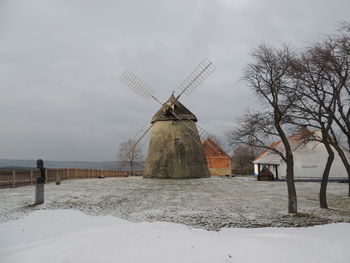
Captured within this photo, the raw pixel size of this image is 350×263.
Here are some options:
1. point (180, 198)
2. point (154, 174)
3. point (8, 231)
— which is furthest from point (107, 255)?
point (154, 174)

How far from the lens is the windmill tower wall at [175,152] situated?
1134 inches

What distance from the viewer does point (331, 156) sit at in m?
12.9

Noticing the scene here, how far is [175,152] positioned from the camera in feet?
95.2

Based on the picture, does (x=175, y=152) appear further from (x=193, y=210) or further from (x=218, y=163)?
(x=218, y=163)

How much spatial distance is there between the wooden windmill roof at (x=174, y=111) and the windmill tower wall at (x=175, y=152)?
460mm

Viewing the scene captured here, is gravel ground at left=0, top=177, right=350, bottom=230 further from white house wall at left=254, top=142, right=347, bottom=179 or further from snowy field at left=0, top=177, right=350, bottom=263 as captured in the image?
white house wall at left=254, top=142, right=347, bottom=179

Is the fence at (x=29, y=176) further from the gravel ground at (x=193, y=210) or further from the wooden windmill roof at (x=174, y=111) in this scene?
the wooden windmill roof at (x=174, y=111)

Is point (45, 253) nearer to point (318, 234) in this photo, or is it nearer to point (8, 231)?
point (8, 231)

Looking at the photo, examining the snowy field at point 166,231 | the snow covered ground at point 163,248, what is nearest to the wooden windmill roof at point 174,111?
the snowy field at point 166,231

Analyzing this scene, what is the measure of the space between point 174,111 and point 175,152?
463cm

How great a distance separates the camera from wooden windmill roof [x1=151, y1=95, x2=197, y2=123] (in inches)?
1198

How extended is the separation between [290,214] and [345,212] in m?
2.71

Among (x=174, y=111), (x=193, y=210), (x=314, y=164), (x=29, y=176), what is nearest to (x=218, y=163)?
(x=314, y=164)

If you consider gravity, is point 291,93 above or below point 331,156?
above
